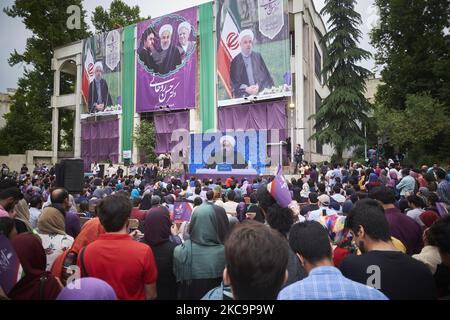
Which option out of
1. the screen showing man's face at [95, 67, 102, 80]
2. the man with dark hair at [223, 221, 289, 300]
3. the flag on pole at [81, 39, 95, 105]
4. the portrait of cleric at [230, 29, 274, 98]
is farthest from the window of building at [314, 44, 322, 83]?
the man with dark hair at [223, 221, 289, 300]

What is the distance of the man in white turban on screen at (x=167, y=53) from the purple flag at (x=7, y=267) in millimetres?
23650

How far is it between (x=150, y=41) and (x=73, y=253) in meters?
25.6

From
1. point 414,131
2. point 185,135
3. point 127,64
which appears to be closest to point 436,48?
point 414,131

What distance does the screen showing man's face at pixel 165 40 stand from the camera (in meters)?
24.8

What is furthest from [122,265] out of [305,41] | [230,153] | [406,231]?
[305,41]

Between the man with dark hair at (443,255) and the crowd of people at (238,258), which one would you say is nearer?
the crowd of people at (238,258)

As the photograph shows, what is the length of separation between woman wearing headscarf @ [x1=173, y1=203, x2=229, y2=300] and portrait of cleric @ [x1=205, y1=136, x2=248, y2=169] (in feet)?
48.0

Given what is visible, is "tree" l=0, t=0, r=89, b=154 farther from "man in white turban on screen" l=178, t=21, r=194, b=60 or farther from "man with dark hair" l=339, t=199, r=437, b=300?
"man with dark hair" l=339, t=199, r=437, b=300

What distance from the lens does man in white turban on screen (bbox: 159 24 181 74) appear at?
2448 centimetres

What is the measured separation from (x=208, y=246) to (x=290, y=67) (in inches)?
737

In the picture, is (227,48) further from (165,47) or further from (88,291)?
(88,291)

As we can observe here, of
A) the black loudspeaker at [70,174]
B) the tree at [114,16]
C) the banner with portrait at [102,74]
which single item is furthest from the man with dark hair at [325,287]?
the tree at [114,16]

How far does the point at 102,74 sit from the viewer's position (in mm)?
28953

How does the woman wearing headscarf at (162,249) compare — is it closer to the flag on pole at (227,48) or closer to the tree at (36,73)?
the flag on pole at (227,48)
